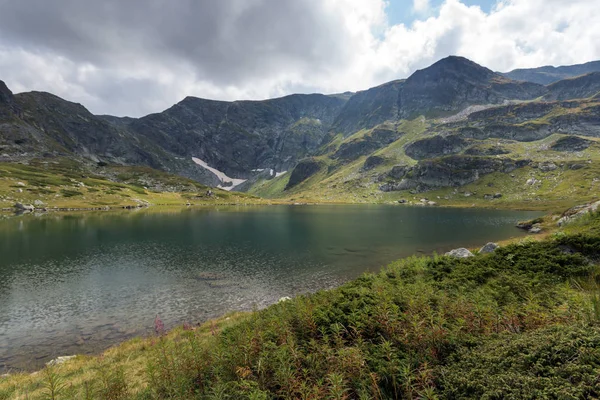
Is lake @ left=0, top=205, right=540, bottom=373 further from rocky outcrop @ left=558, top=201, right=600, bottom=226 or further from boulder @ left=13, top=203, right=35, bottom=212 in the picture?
boulder @ left=13, top=203, right=35, bottom=212

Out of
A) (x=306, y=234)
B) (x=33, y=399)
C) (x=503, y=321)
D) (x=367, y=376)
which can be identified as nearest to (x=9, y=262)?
(x=33, y=399)

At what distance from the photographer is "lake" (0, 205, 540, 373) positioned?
2891 cm

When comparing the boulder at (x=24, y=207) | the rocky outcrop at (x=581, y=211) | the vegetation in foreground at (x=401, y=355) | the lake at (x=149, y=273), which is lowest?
the lake at (x=149, y=273)

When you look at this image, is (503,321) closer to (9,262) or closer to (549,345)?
(549,345)

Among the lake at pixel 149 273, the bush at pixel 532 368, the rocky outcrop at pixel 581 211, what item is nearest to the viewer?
the bush at pixel 532 368

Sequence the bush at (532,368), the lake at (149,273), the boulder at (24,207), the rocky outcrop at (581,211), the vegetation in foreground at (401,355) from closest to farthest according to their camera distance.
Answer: the bush at (532,368)
the vegetation in foreground at (401,355)
the lake at (149,273)
the rocky outcrop at (581,211)
the boulder at (24,207)

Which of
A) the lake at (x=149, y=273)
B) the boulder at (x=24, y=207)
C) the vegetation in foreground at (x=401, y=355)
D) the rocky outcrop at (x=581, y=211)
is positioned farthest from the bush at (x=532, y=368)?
the boulder at (x=24, y=207)

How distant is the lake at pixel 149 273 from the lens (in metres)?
28.9

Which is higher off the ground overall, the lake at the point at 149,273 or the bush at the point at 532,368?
the bush at the point at 532,368

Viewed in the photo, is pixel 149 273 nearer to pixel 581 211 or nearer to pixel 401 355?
pixel 401 355

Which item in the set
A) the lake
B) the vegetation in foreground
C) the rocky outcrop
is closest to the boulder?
the lake

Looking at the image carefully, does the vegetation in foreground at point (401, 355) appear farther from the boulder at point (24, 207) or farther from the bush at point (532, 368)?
the boulder at point (24, 207)

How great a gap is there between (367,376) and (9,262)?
71.5m

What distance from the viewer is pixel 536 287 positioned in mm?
15570
